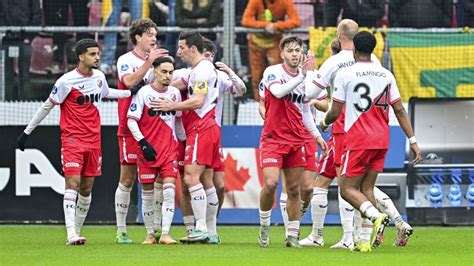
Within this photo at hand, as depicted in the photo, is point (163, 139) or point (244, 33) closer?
point (163, 139)

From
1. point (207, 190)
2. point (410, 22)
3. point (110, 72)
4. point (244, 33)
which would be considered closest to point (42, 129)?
point (110, 72)

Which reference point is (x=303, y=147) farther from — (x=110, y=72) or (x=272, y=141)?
(x=110, y=72)

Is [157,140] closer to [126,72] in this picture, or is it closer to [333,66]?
[126,72]

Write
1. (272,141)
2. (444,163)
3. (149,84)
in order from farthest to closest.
Answer: (444,163) → (149,84) → (272,141)

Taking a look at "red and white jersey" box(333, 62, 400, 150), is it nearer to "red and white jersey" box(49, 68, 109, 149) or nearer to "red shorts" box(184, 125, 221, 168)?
"red shorts" box(184, 125, 221, 168)

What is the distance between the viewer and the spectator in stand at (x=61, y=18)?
747 inches

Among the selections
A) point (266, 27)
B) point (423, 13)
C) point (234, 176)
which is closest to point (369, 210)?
point (234, 176)

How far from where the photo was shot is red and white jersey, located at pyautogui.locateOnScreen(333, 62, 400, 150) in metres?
13.2

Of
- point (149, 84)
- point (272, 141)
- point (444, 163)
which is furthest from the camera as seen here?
point (444, 163)

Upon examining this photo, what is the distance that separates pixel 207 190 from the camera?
1546cm

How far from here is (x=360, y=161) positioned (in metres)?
13.3

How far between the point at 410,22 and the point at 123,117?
547 centimetres

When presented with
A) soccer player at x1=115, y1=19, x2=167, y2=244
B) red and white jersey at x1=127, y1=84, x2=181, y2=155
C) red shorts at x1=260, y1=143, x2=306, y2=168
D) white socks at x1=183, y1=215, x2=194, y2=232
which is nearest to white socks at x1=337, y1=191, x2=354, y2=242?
red shorts at x1=260, y1=143, x2=306, y2=168

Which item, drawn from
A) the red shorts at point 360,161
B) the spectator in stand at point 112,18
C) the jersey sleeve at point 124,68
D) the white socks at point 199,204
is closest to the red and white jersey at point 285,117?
the white socks at point 199,204
